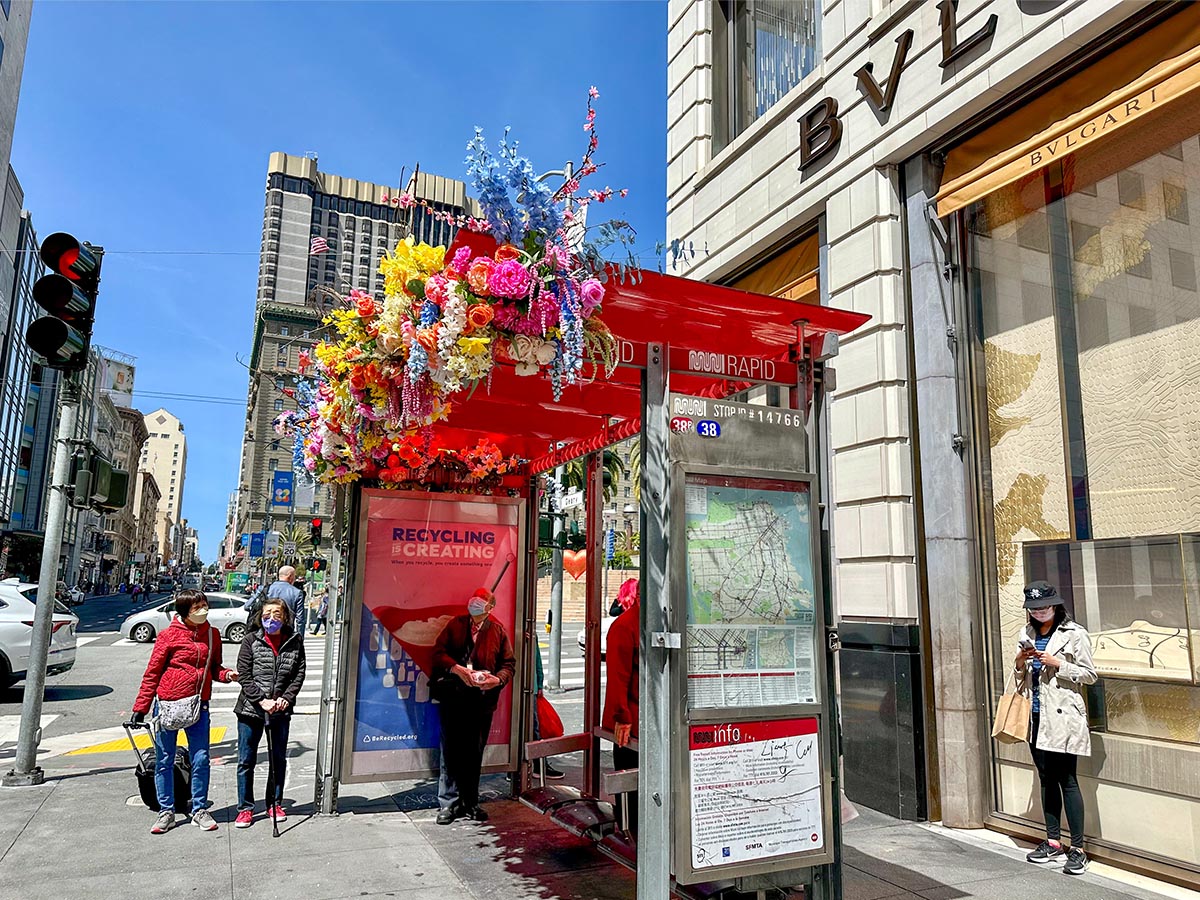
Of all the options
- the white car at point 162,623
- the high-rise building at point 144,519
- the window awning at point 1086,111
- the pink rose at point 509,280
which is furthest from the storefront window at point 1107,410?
the high-rise building at point 144,519

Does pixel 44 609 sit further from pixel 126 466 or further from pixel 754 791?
pixel 126 466

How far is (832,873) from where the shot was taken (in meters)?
4.59

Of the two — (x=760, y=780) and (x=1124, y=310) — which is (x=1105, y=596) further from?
(x=760, y=780)

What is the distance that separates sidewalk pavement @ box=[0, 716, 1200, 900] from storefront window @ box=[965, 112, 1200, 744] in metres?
1.47

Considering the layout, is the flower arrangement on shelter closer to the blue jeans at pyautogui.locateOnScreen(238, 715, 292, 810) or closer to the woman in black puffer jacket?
the woman in black puffer jacket

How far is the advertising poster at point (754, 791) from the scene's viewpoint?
167 inches

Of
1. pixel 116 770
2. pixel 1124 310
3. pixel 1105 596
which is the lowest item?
pixel 116 770

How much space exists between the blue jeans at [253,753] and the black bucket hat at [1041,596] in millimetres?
5703

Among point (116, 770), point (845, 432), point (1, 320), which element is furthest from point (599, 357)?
point (1, 320)

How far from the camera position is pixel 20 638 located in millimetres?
12562

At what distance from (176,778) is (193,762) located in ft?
1.08

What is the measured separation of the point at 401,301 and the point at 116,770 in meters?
6.84


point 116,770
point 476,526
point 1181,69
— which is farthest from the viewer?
point 116,770

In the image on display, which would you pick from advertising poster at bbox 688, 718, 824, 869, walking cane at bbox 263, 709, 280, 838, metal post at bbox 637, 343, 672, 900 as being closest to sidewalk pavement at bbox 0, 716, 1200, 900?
walking cane at bbox 263, 709, 280, 838
